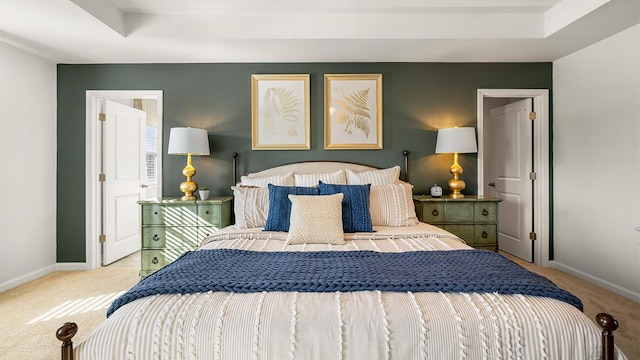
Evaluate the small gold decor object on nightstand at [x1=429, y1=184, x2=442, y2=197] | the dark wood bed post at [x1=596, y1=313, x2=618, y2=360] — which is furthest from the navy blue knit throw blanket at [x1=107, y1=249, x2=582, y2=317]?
the small gold decor object on nightstand at [x1=429, y1=184, x2=442, y2=197]

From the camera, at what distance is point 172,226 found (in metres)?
3.11

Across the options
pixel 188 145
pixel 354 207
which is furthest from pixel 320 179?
pixel 188 145

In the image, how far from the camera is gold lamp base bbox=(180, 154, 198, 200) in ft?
11.0

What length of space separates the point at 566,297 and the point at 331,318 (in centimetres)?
98

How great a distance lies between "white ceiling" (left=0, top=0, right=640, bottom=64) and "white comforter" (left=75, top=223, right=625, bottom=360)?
2507 mm

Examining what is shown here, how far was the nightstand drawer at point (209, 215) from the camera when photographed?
3.13 metres

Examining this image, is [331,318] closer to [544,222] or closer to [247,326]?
[247,326]

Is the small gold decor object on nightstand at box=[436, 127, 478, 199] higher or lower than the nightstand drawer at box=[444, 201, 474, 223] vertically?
higher

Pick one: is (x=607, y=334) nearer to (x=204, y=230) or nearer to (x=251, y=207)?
(x=251, y=207)

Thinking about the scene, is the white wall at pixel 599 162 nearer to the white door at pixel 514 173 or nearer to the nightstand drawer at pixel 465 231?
the white door at pixel 514 173

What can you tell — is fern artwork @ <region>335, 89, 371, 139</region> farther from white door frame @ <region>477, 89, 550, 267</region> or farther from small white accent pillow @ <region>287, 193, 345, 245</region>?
small white accent pillow @ <region>287, 193, 345, 245</region>

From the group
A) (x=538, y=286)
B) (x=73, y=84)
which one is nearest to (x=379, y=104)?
(x=538, y=286)

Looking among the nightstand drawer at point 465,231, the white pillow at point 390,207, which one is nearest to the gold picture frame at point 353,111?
the white pillow at point 390,207

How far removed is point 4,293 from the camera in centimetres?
299
